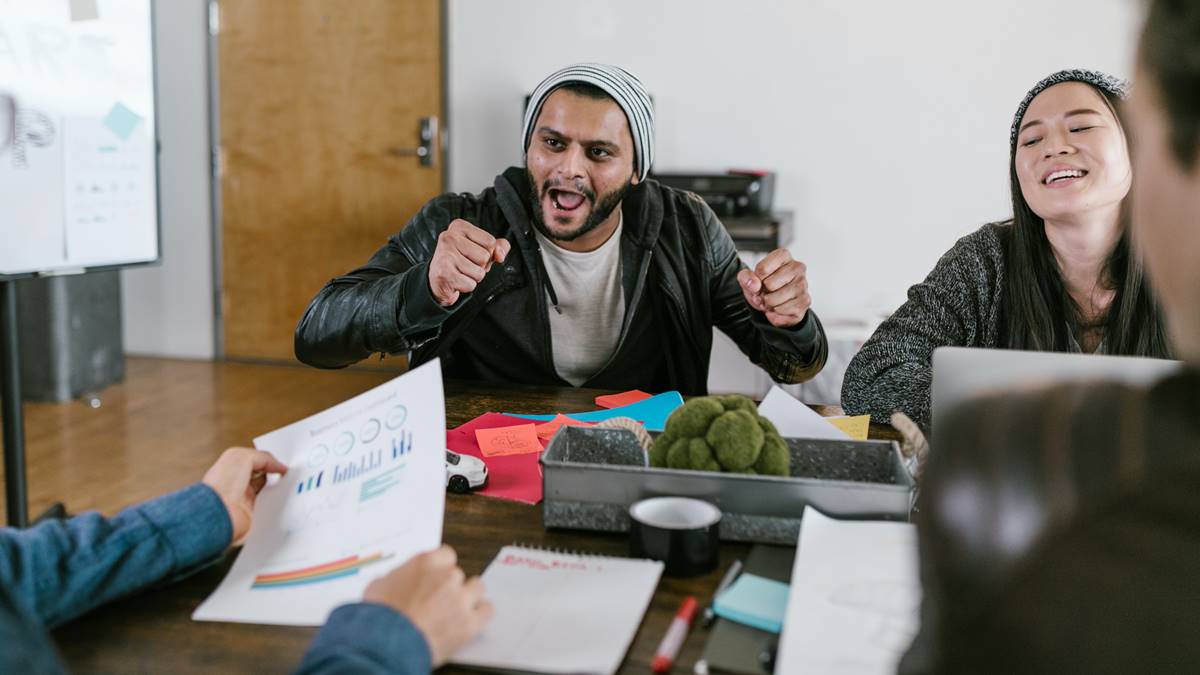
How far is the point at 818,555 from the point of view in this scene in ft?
3.11

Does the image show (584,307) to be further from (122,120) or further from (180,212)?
(180,212)

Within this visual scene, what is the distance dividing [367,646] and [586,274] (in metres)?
1.37

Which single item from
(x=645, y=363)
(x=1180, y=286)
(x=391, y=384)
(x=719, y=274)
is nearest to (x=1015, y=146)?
(x=719, y=274)

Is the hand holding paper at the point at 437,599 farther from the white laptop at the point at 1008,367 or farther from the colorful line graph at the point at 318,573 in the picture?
the white laptop at the point at 1008,367

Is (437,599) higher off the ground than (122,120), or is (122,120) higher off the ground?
(122,120)

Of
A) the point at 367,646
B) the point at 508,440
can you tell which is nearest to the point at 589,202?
the point at 508,440

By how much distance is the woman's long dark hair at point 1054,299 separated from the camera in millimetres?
1685

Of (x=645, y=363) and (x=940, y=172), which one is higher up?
(x=940, y=172)

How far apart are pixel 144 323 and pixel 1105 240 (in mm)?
4692

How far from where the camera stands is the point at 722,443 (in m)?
1.06

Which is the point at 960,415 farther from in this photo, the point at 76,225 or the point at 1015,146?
the point at 76,225

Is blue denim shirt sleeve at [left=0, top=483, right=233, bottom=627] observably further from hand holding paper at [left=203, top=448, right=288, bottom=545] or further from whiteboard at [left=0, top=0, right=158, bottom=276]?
whiteboard at [left=0, top=0, right=158, bottom=276]

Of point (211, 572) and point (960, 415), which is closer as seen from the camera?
point (960, 415)

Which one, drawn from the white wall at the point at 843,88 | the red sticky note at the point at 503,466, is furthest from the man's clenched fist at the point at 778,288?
the white wall at the point at 843,88
